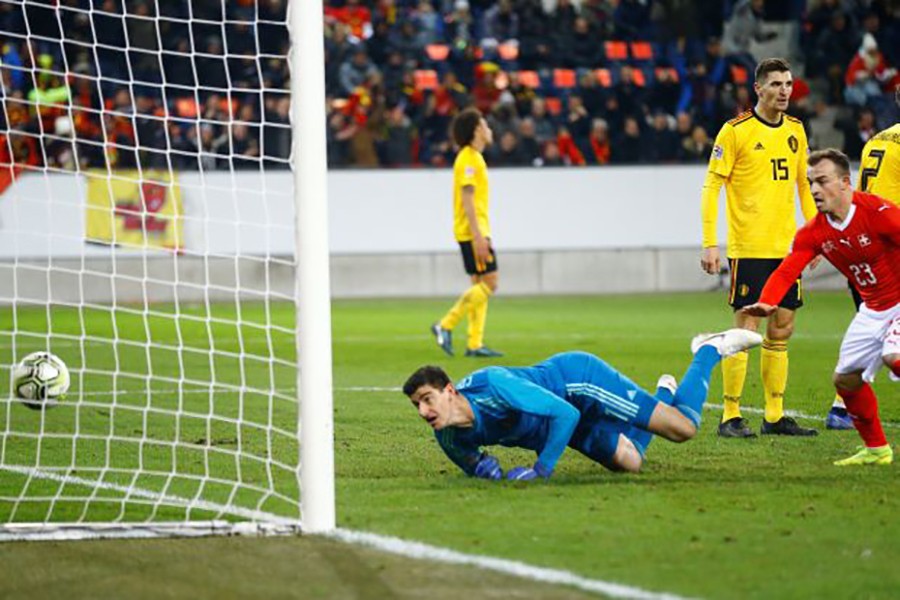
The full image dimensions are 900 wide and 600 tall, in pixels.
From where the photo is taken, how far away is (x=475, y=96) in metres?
22.9

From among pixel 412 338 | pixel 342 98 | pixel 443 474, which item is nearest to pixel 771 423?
pixel 443 474

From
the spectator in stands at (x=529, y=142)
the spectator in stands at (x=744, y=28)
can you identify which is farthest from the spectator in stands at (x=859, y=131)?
the spectator in stands at (x=529, y=142)

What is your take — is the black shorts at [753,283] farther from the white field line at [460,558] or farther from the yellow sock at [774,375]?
the white field line at [460,558]

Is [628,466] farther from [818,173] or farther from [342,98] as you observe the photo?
[342,98]

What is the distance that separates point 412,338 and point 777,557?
34.8 ft

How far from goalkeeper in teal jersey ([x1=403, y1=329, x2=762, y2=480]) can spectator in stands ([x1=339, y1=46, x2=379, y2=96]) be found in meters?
16.1

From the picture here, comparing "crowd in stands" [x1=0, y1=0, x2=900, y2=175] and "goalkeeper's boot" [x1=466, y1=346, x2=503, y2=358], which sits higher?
"crowd in stands" [x1=0, y1=0, x2=900, y2=175]

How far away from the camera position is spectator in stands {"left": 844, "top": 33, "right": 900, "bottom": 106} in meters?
22.5

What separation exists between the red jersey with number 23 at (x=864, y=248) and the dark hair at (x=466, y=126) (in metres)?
6.85

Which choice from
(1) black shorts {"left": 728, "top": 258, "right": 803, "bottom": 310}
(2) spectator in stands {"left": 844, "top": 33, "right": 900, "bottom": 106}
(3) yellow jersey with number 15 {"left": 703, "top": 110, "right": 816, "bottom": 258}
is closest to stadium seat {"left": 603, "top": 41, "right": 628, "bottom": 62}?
(2) spectator in stands {"left": 844, "top": 33, "right": 900, "bottom": 106}

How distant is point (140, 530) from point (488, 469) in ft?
5.66

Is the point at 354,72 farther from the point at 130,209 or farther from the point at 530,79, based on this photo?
the point at 130,209

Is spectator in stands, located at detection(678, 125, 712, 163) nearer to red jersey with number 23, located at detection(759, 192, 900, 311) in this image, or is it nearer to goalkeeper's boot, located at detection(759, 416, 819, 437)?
goalkeeper's boot, located at detection(759, 416, 819, 437)

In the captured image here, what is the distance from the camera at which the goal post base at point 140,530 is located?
5.96 metres
